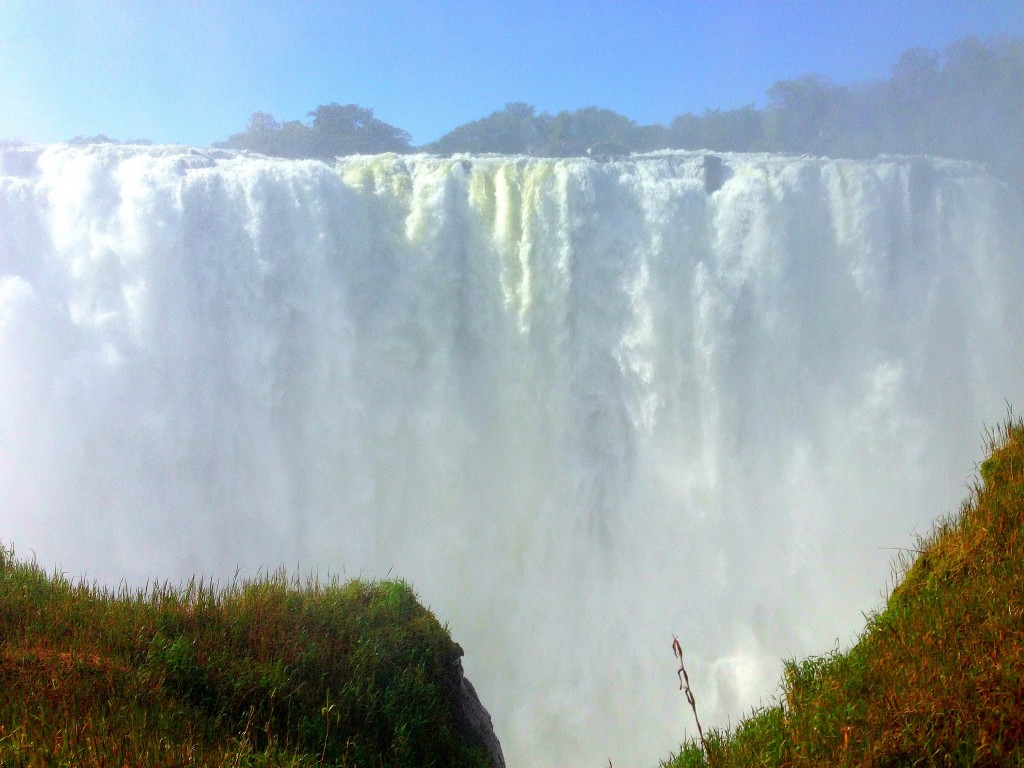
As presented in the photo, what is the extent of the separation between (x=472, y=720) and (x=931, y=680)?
378 cm

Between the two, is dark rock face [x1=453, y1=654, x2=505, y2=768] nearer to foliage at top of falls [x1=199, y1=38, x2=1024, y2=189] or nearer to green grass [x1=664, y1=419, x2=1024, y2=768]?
green grass [x1=664, y1=419, x2=1024, y2=768]

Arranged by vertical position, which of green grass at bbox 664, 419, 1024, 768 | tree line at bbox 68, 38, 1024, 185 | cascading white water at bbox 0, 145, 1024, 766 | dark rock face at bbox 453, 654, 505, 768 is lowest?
green grass at bbox 664, 419, 1024, 768

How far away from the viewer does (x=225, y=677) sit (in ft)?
15.4

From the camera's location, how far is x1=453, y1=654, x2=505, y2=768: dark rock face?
5867mm

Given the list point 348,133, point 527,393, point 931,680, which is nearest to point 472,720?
point 931,680

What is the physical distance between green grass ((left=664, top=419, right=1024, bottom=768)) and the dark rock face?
2017 mm

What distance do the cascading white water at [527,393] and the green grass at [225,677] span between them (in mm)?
8577

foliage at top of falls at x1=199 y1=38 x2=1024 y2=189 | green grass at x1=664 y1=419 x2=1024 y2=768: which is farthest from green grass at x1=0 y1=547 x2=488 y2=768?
foliage at top of falls at x1=199 y1=38 x2=1024 y2=189

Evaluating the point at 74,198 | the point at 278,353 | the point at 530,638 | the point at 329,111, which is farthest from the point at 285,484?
the point at 329,111

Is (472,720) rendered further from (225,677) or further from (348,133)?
(348,133)

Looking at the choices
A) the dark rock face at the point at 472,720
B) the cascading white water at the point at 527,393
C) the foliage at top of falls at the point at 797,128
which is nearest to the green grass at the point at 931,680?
the dark rock face at the point at 472,720

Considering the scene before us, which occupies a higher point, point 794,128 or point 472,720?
point 794,128

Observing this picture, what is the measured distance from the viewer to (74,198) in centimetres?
1433

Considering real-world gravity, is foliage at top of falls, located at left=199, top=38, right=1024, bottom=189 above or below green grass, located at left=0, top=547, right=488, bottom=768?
above
